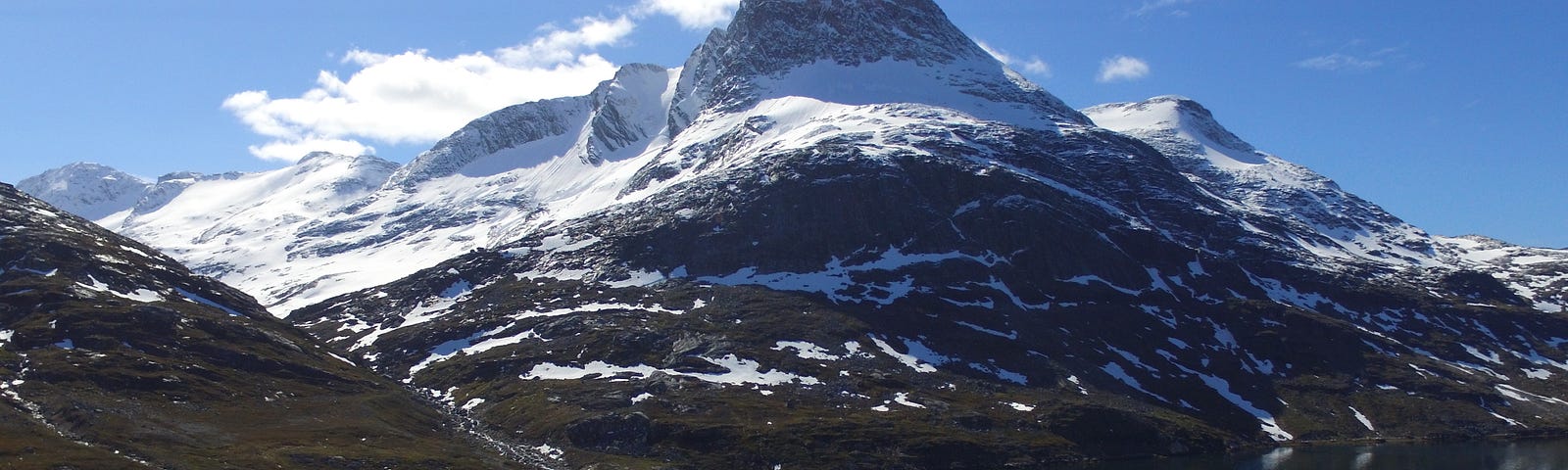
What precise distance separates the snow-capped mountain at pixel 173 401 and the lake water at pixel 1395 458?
98.9 metres

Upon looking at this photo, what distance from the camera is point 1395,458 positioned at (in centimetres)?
17438

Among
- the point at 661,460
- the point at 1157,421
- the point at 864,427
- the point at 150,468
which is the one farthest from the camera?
the point at 1157,421

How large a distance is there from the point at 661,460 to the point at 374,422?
41696 mm

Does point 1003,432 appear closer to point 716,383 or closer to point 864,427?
point 864,427

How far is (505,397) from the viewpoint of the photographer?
195 metres

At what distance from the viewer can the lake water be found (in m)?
164

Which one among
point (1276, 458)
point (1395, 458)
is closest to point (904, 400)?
point (1276, 458)

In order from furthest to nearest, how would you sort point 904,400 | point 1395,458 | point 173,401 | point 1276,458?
1. point 904,400
2. point 1276,458
3. point 1395,458
4. point 173,401

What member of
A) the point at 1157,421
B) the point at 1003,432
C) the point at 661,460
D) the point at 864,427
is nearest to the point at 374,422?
the point at 661,460

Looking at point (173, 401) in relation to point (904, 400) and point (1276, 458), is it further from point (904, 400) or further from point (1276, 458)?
point (1276, 458)

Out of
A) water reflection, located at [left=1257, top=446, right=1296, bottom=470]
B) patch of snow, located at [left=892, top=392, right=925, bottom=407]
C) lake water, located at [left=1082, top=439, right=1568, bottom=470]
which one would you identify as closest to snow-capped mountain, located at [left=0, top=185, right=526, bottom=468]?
patch of snow, located at [left=892, top=392, right=925, bottom=407]

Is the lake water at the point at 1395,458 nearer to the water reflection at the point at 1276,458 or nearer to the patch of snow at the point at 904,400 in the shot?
the water reflection at the point at 1276,458

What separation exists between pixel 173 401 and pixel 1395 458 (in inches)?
6770

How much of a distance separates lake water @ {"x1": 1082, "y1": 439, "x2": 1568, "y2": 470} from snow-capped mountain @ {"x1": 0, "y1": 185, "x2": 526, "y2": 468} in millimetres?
98920
